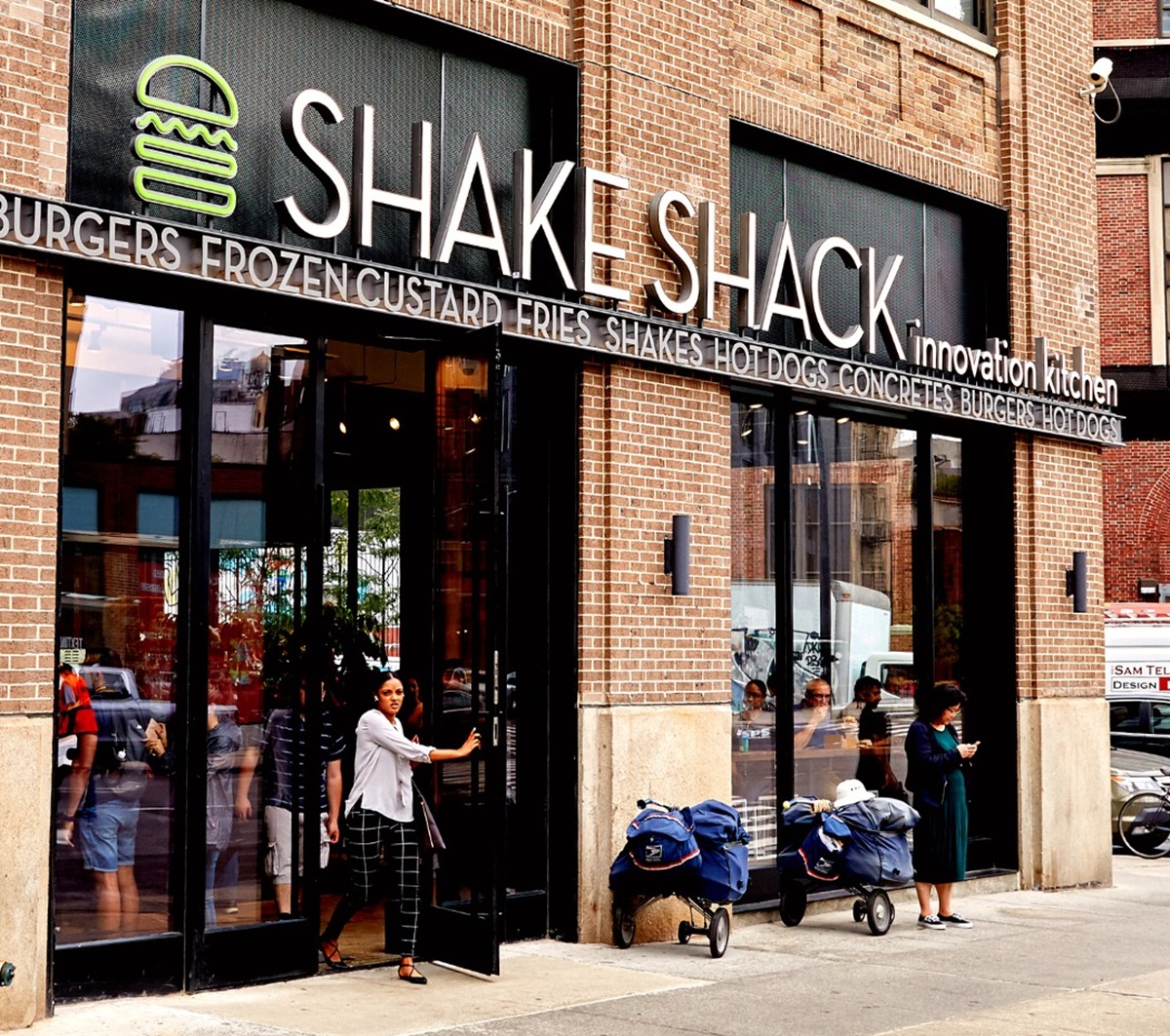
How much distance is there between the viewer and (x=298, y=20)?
9.97 metres

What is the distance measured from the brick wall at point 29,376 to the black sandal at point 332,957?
8.42ft

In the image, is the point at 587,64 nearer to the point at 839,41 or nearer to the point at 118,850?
the point at 839,41

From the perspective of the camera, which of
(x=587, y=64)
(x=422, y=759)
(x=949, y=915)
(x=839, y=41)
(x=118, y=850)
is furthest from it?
(x=839, y=41)

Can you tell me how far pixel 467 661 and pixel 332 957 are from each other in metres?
1.94

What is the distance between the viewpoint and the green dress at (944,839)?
12.3 m

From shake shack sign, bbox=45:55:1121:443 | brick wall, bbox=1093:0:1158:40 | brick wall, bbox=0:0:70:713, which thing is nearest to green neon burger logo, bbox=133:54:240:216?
Answer: shake shack sign, bbox=45:55:1121:443

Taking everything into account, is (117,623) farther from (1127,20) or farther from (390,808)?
(1127,20)

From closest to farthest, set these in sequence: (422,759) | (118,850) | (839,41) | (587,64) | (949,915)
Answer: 1. (118,850)
2. (422,759)
3. (587,64)
4. (949,915)
5. (839,41)

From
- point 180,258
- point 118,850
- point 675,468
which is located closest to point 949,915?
point 675,468

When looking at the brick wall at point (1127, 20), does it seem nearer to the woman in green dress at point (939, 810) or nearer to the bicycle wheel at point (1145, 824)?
the bicycle wheel at point (1145, 824)

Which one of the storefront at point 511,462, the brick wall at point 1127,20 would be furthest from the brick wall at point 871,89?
the brick wall at point 1127,20

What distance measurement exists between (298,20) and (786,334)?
4.84m

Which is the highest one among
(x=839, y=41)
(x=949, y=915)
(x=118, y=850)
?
(x=839, y=41)

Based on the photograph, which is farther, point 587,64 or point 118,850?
point 587,64
